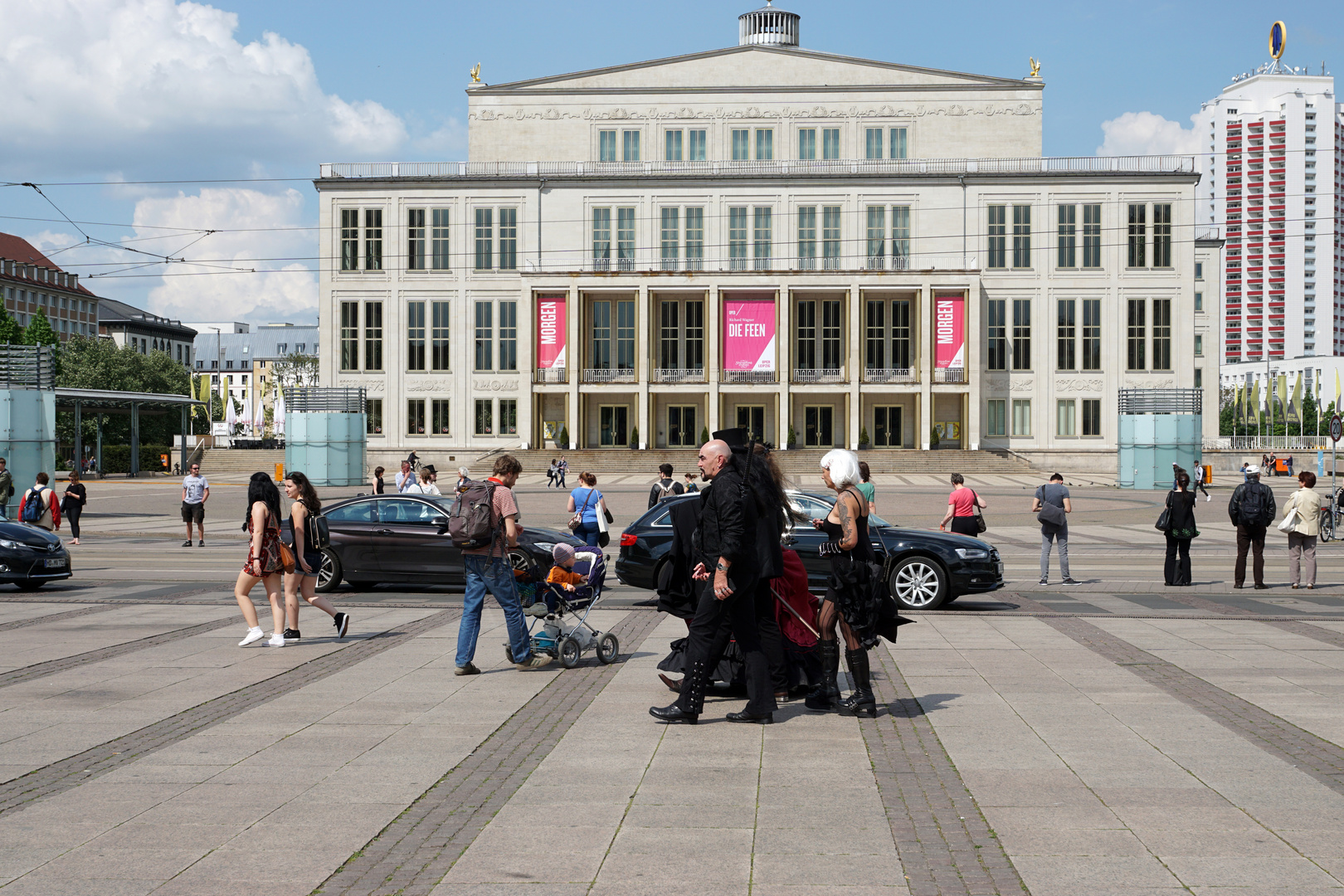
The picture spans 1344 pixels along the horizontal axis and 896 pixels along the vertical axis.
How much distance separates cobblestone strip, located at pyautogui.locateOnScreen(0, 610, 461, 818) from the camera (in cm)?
619

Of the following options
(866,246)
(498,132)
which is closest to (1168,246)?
(866,246)

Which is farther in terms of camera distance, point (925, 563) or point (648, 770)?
point (925, 563)

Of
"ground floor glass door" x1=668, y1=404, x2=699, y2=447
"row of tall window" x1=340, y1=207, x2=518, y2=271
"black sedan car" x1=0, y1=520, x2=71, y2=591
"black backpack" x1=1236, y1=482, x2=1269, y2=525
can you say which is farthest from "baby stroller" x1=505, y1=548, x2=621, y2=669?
"row of tall window" x1=340, y1=207, x2=518, y2=271

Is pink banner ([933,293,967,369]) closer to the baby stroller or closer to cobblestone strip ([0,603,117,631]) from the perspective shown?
cobblestone strip ([0,603,117,631])

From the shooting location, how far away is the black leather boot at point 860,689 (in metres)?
8.05

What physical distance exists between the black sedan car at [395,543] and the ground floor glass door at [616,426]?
53.5m

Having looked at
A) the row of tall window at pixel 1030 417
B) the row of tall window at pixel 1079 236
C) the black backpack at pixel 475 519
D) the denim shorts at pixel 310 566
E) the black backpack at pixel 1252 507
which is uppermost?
the row of tall window at pixel 1079 236

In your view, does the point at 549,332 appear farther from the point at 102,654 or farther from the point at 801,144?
the point at 102,654

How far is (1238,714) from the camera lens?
8.09m

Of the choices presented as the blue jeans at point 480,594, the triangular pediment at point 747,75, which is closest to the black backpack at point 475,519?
the blue jeans at point 480,594

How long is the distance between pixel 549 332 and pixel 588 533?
50719 millimetres

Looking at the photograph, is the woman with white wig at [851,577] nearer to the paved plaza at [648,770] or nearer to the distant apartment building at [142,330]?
the paved plaza at [648,770]

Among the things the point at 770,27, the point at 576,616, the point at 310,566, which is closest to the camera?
the point at 576,616

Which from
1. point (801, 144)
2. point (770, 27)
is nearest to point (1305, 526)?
point (801, 144)
